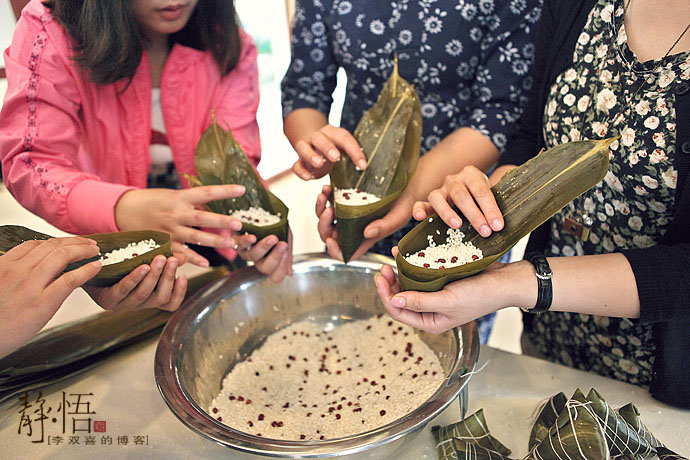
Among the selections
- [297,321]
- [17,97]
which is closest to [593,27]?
[297,321]

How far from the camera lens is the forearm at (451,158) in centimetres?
108

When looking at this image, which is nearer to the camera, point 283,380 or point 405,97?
point 283,380

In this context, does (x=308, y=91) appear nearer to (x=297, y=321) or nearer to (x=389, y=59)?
(x=389, y=59)

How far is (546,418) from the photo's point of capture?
0.73 meters

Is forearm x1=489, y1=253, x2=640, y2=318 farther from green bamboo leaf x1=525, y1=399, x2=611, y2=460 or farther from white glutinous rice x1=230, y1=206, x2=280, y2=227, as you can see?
white glutinous rice x1=230, y1=206, x2=280, y2=227

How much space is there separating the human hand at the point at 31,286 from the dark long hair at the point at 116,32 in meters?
0.34

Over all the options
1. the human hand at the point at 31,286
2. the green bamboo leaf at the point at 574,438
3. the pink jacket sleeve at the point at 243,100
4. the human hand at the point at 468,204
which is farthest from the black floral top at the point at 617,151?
the human hand at the point at 31,286

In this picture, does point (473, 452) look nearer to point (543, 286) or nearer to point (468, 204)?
point (543, 286)

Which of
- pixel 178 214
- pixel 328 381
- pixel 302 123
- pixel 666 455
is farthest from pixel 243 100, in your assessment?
pixel 666 455

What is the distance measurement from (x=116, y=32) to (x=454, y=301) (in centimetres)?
67

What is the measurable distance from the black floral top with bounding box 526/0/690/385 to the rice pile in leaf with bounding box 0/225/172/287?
0.72m

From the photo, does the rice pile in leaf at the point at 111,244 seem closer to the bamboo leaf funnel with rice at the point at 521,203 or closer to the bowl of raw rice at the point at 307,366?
the bowl of raw rice at the point at 307,366

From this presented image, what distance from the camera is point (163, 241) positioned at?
0.83 metres

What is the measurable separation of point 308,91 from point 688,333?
0.93m
